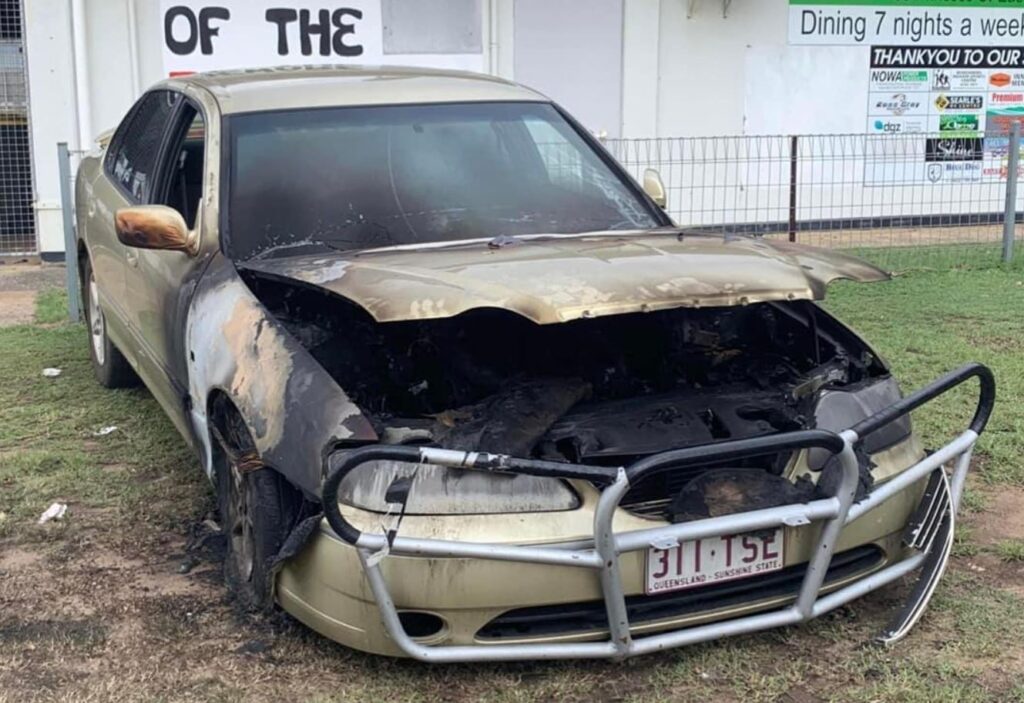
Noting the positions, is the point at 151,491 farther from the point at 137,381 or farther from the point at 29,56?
the point at 29,56

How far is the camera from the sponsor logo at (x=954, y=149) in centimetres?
1296

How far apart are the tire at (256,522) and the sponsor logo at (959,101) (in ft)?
37.4

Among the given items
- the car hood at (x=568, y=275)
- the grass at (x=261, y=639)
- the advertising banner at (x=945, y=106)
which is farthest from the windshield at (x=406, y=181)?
the advertising banner at (x=945, y=106)

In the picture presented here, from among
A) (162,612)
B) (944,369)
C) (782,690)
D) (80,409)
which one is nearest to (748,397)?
(782,690)

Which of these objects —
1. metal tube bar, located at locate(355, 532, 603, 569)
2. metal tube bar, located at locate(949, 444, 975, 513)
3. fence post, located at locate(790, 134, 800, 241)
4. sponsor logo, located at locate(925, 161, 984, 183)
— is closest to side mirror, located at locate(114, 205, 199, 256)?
metal tube bar, located at locate(355, 532, 603, 569)

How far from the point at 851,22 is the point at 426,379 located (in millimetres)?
10283

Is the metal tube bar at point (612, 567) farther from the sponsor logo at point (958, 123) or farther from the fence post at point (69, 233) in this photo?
the sponsor logo at point (958, 123)

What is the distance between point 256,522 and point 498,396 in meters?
0.79

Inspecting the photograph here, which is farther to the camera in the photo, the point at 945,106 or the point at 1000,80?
the point at 1000,80

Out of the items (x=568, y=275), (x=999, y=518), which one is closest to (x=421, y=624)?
(x=568, y=275)

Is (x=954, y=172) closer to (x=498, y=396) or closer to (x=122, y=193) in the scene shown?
(x=122, y=193)

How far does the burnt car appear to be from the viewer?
303cm

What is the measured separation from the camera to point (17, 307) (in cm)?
888

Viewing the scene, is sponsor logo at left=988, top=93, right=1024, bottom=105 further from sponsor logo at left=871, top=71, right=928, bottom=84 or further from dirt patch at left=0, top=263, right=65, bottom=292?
dirt patch at left=0, top=263, right=65, bottom=292
